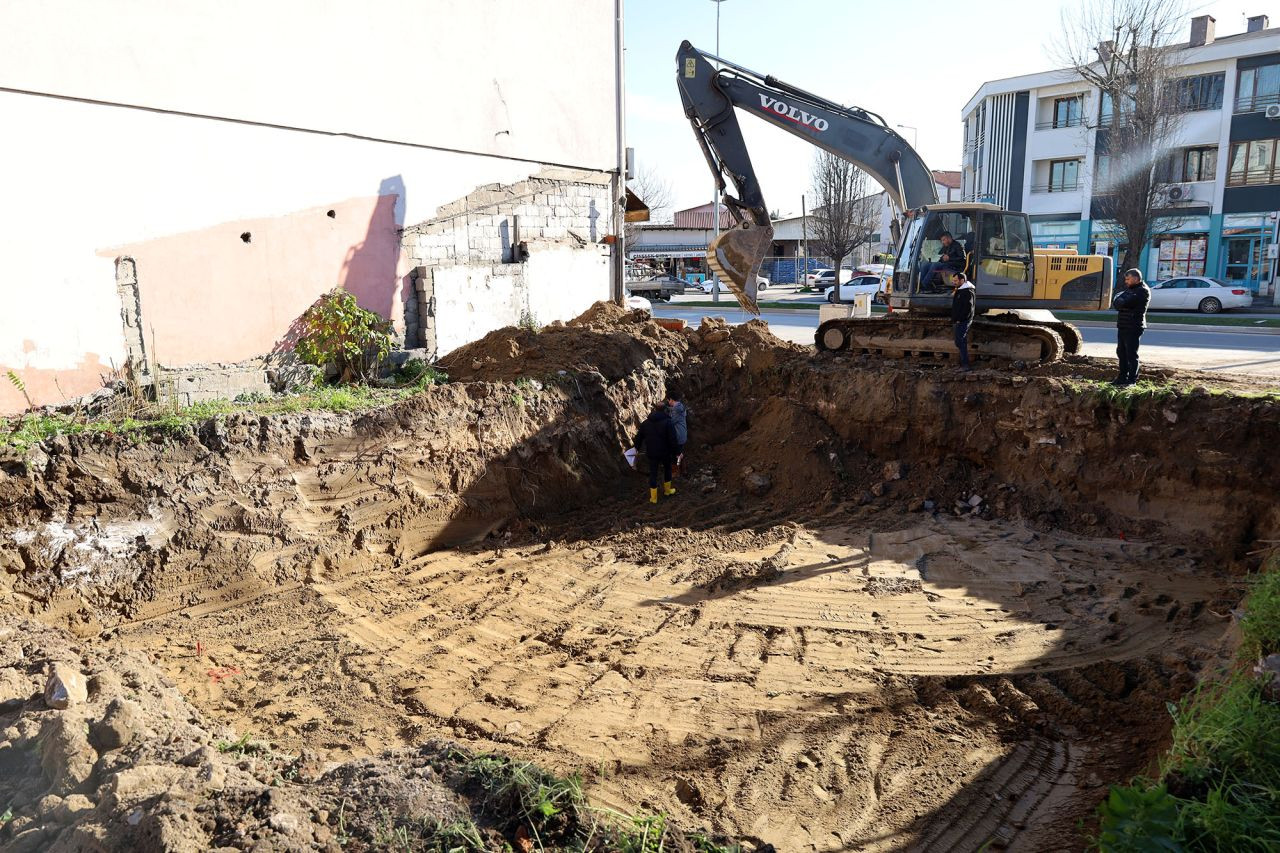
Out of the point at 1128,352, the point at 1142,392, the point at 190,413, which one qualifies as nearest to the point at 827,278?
the point at 1128,352

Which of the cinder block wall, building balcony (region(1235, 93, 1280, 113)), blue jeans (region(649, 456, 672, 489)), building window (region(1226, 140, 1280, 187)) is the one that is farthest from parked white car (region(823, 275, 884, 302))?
blue jeans (region(649, 456, 672, 489))

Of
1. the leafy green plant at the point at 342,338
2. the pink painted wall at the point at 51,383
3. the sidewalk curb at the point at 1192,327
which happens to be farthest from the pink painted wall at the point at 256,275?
the sidewalk curb at the point at 1192,327

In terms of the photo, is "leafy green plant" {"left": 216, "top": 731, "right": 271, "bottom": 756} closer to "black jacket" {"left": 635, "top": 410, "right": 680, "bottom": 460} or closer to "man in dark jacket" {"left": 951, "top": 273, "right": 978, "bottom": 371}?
"black jacket" {"left": 635, "top": 410, "right": 680, "bottom": 460}

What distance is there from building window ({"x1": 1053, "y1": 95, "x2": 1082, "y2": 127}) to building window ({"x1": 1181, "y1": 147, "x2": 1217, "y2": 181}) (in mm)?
4464

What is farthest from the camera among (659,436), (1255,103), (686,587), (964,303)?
(1255,103)

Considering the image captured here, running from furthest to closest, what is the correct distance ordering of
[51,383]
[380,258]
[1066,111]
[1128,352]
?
[1066,111]
[380,258]
[1128,352]
[51,383]

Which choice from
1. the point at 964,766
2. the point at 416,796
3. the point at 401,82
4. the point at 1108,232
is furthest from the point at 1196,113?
the point at 416,796

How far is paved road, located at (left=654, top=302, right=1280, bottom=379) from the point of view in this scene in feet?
51.0

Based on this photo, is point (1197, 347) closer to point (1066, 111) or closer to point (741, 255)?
point (741, 255)

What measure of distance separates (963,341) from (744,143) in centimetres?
502

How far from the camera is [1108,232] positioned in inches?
1336

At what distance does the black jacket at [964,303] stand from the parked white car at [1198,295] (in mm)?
20562

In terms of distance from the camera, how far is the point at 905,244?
42.8ft

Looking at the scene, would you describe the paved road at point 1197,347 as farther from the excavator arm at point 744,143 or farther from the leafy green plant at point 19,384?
the leafy green plant at point 19,384
